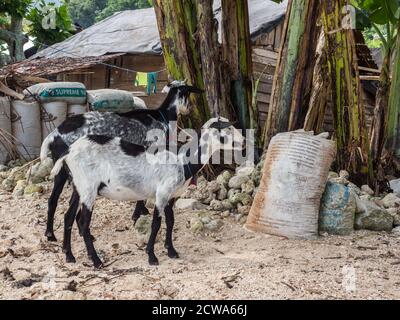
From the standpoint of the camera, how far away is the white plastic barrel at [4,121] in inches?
301

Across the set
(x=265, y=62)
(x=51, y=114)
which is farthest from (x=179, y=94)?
(x=265, y=62)

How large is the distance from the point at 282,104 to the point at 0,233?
364 cm

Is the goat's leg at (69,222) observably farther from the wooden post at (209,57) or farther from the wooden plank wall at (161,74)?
the wooden plank wall at (161,74)

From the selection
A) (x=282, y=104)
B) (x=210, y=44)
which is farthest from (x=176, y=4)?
(x=282, y=104)

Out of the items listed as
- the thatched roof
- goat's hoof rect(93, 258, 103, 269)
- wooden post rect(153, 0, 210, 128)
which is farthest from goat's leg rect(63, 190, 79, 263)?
the thatched roof

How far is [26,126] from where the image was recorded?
25.7ft

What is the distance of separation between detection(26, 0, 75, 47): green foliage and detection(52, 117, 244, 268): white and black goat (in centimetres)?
1331

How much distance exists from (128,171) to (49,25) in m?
13.6

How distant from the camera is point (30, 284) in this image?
3873 mm

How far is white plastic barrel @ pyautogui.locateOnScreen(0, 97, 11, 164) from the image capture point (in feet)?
25.1

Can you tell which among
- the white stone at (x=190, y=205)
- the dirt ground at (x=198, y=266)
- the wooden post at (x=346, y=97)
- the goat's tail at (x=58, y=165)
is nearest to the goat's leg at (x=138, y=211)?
the dirt ground at (x=198, y=266)

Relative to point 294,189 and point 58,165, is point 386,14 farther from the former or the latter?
point 58,165

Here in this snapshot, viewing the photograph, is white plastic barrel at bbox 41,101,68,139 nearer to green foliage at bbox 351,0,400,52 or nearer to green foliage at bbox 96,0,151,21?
green foliage at bbox 351,0,400,52

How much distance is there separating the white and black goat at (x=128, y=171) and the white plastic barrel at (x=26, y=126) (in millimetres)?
3653
